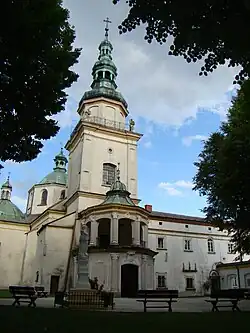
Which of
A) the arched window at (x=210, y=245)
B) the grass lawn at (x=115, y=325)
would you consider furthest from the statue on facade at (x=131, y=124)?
the grass lawn at (x=115, y=325)

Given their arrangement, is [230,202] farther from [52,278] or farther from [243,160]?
[52,278]

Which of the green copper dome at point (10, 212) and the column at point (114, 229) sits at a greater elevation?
the green copper dome at point (10, 212)

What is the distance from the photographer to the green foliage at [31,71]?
31.2 ft

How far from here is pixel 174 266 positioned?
141 feet

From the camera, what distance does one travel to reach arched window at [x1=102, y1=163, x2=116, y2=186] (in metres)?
41.7

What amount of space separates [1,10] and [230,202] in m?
14.1

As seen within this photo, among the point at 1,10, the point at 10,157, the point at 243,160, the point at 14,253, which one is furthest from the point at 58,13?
the point at 14,253

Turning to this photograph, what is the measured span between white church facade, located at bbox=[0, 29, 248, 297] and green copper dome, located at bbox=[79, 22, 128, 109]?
132mm

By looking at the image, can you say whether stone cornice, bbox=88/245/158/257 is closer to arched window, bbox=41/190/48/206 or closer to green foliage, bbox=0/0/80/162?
green foliage, bbox=0/0/80/162

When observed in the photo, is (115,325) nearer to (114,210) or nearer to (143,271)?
(143,271)

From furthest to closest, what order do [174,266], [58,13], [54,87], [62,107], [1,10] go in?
[174,266] < [62,107] < [54,87] < [58,13] < [1,10]

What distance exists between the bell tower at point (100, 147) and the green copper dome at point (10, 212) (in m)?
16.7

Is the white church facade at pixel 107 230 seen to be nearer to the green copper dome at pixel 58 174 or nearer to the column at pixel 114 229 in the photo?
the column at pixel 114 229

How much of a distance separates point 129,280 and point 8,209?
3177cm
